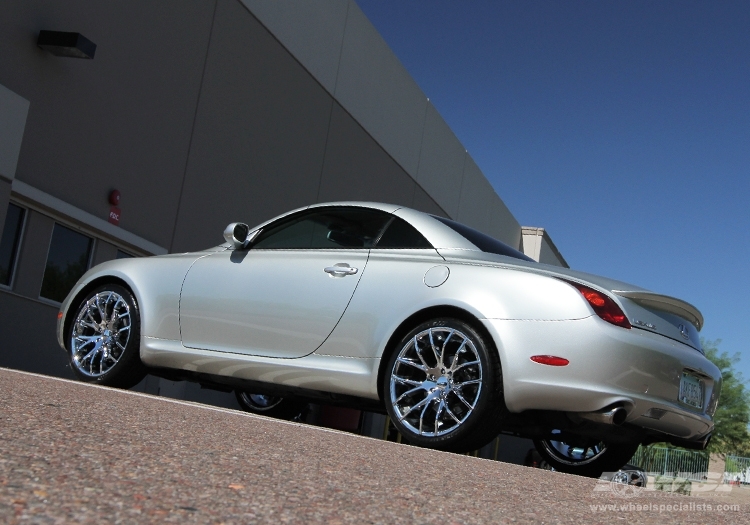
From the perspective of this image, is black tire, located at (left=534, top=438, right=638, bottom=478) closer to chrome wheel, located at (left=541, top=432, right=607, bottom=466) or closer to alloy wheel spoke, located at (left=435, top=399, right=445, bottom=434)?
chrome wheel, located at (left=541, top=432, right=607, bottom=466)

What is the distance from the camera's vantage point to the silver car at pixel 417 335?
175 inches

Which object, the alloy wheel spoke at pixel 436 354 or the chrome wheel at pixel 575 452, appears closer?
Answer: the alloy wheel spoke at pixel 436 354

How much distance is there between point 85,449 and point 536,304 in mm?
2617

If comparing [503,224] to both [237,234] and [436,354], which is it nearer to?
[237,234]

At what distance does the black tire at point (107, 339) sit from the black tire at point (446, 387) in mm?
2148

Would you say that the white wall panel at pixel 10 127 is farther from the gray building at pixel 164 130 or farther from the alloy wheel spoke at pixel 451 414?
the alloy wheel spoke at pixel 451 414

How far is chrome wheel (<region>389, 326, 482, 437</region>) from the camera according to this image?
15.1ft

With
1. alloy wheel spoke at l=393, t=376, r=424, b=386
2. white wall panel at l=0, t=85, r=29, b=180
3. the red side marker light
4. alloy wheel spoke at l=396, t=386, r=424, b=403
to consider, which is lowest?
alloy wheel spoke at l=396, t=386, r=424, b=403

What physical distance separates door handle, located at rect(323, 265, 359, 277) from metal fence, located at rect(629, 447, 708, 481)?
1087 inches

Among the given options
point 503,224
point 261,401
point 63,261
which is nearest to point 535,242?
point 503,224

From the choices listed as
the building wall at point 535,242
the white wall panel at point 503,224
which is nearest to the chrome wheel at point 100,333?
the white wall panel at point 503,224

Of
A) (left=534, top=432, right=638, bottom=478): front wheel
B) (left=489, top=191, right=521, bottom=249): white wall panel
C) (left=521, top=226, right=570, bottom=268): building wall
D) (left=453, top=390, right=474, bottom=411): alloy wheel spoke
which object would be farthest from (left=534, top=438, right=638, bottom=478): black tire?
(left=521, top=226, right=570, bottom=268): building wall

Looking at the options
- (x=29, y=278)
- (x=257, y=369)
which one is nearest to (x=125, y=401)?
(x=257, y=369)

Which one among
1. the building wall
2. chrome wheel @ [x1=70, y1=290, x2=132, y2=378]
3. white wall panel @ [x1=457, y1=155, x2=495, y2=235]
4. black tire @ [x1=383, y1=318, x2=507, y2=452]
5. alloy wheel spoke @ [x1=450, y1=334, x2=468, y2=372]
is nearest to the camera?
black tire @ [x1=383, y1=318, x2=507, y2=452]
